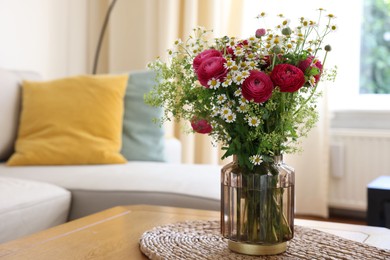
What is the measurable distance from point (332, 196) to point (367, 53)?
2.99 ft

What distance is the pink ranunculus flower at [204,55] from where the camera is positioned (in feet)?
3.36

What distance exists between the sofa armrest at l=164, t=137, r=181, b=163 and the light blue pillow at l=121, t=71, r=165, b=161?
3.1 inches

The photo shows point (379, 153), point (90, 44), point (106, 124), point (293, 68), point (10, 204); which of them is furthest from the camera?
point (90, 44)

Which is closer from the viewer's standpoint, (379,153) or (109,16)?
(379,153)

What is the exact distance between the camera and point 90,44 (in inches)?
147

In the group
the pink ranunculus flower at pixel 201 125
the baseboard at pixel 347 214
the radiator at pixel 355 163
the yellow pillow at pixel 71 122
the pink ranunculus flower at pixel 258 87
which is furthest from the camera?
the baseboard at pixel 347 214

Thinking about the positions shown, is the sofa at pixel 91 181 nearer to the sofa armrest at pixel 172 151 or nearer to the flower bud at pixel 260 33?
the sofa armrest at pixel 172 151

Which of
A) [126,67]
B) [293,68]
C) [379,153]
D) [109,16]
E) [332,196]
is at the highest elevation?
[109,16]

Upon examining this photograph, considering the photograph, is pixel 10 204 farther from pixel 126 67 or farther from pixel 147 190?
pixel 126 67

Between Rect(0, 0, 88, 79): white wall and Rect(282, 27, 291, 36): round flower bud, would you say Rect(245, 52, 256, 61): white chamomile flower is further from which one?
Rect(0, 0, 88, 79): white wall

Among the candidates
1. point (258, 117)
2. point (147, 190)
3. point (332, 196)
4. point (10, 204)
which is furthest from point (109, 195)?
point (332, 196)

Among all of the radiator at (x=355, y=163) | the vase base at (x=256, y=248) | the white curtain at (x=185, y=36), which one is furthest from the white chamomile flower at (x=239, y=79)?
the radiator at (x=355, y=163)

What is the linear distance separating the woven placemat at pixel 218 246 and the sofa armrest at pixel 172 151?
137cm

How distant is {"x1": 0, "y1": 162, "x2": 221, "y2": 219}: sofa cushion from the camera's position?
73.3 inches
